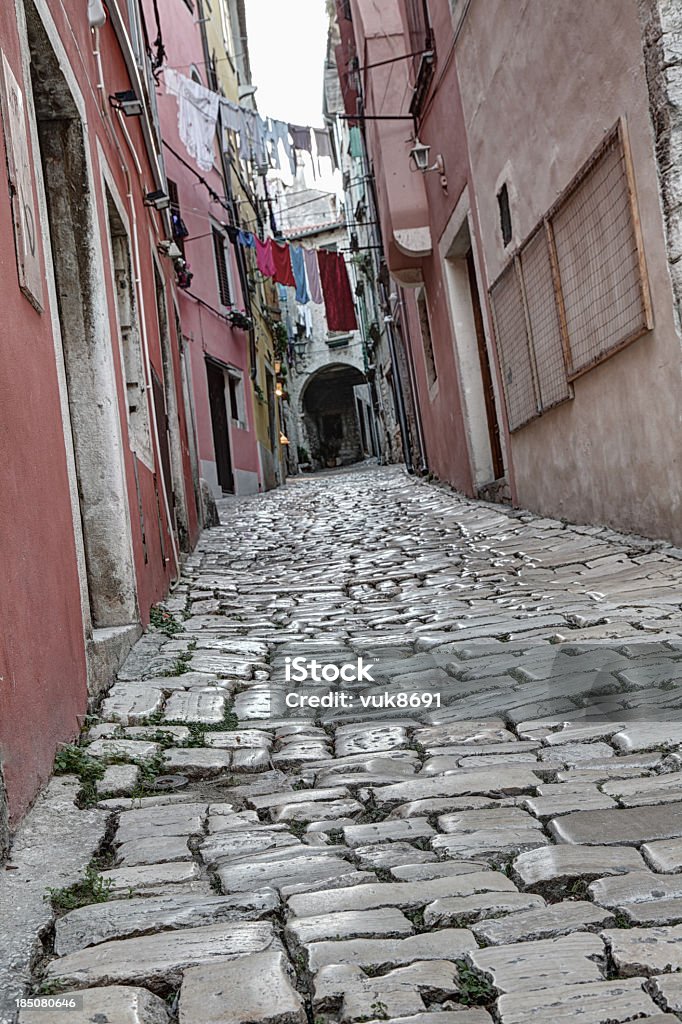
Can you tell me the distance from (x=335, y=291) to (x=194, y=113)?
7.84 meters

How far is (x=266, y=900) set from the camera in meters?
2.18

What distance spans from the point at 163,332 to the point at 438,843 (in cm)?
787

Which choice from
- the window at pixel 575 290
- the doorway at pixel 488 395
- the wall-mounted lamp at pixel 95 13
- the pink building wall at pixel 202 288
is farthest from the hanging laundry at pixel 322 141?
the wall-mounted lamp at pixel 95 13

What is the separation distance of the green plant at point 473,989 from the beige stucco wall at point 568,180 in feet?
14.1

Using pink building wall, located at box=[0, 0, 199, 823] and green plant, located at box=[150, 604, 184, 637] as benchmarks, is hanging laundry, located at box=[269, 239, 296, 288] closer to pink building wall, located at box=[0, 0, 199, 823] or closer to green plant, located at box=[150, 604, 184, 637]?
green plant, located at box=[150, 604, 184, 637]

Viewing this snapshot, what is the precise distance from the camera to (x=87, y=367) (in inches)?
213

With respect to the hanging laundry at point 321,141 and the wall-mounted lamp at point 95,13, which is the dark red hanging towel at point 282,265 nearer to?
the hanging laundry at point 321,141

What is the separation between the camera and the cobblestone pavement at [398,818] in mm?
1773

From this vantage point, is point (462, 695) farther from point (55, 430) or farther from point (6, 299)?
point (6, 299)

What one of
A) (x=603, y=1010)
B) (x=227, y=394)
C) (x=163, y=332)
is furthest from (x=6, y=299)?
(x=227, y=394)

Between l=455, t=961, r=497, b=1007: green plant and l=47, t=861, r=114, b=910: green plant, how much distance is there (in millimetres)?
839

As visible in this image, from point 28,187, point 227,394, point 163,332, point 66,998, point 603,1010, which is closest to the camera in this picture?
point 603,1010

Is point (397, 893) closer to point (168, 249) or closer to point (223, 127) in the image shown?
point (168, 249)

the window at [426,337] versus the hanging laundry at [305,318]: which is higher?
the hanging laundry at [305,318]
